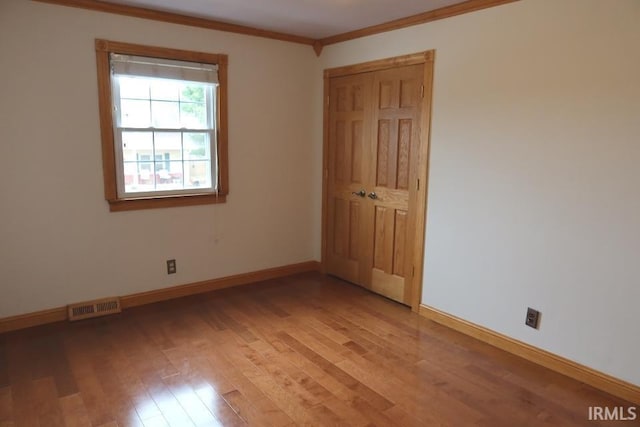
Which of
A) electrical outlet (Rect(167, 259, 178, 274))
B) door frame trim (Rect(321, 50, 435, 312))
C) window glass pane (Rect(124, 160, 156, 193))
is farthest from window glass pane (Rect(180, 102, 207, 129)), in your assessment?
door frame trim (Rect(321, 50, 435, 312))

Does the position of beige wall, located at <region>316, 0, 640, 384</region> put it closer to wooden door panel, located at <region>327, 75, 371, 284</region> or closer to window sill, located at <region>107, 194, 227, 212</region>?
wooden door panel, located at <region>327, 75, 371, 284</region>

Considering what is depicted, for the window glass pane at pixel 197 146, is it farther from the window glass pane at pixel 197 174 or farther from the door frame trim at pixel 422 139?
the door frame trim at pixel 422 139

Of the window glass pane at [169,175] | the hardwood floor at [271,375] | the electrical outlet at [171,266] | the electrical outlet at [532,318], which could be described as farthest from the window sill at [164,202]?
the electrical outlet at [532,318]

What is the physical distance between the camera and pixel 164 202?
369cm

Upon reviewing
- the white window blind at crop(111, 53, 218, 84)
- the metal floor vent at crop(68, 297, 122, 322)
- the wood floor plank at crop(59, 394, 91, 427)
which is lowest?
the wood floor plank at crop(59, 394, 91, 427)

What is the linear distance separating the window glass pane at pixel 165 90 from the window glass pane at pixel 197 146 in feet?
1.06

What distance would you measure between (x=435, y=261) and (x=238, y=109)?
7.27 feet

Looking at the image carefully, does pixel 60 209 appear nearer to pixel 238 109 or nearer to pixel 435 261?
pixel 238 109

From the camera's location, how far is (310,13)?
11.1ft

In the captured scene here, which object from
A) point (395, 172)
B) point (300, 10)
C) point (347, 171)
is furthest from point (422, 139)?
point (300, 10)

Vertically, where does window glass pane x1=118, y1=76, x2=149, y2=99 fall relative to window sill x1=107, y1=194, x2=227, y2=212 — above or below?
above

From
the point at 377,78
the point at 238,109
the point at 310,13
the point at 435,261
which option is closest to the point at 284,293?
the point at 435,261

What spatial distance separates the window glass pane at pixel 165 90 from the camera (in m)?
3.55

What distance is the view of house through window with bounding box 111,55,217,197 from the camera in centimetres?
343
